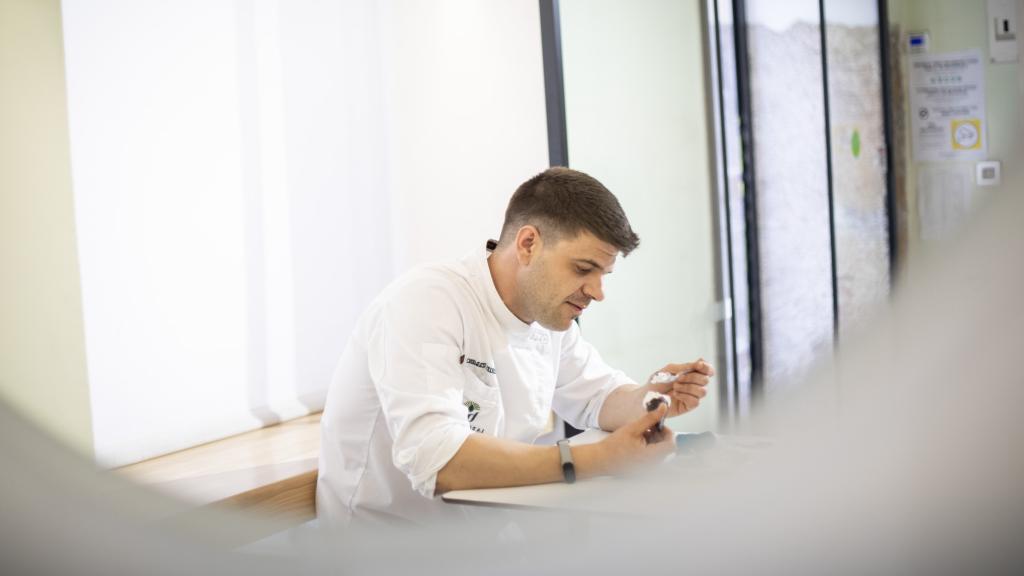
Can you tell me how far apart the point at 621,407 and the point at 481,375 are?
12.0 inches

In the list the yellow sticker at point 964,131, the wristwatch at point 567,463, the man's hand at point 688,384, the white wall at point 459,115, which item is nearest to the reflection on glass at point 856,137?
the yellow sticker at point 964,131

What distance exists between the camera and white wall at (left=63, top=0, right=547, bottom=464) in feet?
6.61

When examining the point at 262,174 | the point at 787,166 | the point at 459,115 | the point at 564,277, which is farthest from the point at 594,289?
the point at 787,166

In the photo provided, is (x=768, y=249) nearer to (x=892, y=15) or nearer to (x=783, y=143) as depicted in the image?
(x=783, y=143)

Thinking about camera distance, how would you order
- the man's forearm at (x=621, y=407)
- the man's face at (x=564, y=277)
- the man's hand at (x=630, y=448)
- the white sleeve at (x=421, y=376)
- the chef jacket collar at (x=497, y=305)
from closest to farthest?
the man's hand at (x=630, y=448)
the white sleeve at (x=421, y=376)
the man's face at (x=564, y=277)
the chef jacket collar at (x=497, y=305)
the man's forearm at (x=621, y=407)

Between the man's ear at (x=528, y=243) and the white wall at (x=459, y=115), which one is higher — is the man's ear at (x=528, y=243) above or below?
below

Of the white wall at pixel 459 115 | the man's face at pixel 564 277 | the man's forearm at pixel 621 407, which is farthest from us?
the white wall at pixel 459 115

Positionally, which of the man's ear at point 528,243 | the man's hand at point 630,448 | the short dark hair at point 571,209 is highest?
the short dark hair at point 571,209

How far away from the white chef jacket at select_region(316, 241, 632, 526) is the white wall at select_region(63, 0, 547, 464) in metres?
0.72

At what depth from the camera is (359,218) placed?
2.73 metres

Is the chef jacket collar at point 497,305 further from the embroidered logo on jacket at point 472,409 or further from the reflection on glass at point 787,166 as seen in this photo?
the reflection on glass at point 787,166

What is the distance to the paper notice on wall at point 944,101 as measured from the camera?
249 cm

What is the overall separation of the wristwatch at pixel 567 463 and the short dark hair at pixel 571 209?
0.30 meters

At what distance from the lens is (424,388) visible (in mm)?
1291
